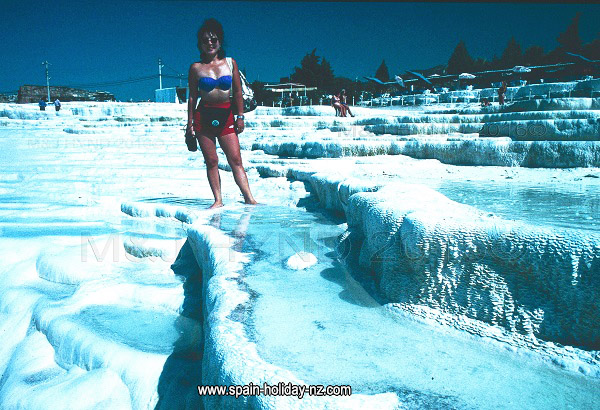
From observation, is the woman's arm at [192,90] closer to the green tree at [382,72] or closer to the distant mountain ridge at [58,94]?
the distant mountain ridge at [58,94]

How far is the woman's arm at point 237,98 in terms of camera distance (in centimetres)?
329

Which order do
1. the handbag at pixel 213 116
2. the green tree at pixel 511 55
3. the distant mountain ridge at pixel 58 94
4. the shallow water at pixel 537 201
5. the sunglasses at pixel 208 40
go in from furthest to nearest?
the green tree at pixel 511 55
the distant mountain ridge at pixel 58 94
the handbag at pixel 213 116
the sunglasses at pixel 208 40
the shallow water at pixel 537 201

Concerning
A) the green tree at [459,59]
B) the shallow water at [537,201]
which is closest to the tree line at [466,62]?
the green tree at [459,59]

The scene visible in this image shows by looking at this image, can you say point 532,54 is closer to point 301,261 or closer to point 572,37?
point 572,37

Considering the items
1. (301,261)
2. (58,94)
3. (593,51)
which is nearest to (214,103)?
(301,261)

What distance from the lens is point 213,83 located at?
3174 mm

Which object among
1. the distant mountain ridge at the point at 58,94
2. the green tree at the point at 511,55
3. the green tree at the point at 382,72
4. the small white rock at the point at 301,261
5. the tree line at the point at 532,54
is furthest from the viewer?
the green tree at the point at 382,72

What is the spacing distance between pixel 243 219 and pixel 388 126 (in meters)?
4.90

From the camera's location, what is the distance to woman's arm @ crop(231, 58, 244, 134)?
3289 mm

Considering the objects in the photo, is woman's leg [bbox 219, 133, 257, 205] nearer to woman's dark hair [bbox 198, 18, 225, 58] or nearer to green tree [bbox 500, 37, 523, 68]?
woman's dark hair [bbox 198, 18, 225, 58]

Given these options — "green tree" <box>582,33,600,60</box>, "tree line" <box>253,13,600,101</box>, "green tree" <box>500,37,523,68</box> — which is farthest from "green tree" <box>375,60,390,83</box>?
"green tree" <box>582,33,600,60</box>

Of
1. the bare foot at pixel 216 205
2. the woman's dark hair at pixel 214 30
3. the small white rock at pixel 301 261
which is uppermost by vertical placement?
the woman's dark hair at pixel 214 30

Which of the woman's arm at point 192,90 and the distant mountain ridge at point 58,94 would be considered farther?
the distant mountain ridge at point 58,94

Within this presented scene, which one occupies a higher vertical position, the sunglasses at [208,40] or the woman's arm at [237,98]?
the sunglasses at [208,40]
